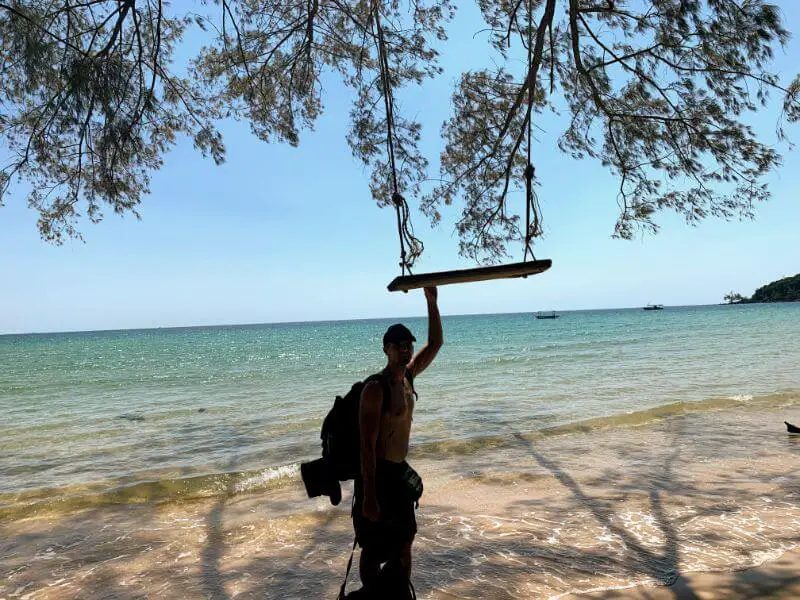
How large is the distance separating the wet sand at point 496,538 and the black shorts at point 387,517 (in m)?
1.02

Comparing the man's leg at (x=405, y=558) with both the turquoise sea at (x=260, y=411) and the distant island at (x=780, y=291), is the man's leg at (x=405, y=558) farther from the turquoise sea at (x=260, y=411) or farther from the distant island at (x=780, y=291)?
the distant island at (x=780, y=291)

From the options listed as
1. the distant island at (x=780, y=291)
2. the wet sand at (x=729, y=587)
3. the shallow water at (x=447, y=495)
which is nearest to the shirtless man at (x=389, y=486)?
the shallow water at (x=447, y=495)

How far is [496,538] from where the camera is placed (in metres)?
5.12

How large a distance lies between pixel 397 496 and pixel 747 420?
9948 millimetres

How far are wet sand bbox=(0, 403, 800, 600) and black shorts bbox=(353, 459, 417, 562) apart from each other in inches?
40.0

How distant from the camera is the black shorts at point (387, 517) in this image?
10.9 feet

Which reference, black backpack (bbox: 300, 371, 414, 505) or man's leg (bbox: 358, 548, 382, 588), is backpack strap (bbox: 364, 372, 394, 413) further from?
man's leg (bbox: 358, 548, 382, 588)

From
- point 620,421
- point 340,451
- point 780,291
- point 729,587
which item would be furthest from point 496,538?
point 780,291

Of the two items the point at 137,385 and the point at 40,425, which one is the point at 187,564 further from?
the point at 137,385

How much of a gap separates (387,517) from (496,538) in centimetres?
225

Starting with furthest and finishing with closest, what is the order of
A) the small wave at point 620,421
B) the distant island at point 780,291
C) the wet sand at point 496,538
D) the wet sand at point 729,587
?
the distant island at point 780,291 < the small wave at point 620,421 < the wet sand at point 496,538 < the wet sand at point 729,587

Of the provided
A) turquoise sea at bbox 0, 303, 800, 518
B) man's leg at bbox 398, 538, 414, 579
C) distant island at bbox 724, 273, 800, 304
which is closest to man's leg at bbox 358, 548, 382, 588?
man's leg at bbox 398, 538, 414, 579

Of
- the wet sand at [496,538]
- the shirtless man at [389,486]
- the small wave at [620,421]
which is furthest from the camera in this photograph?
the small wave at [620,421]

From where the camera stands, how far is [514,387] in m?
17.7
